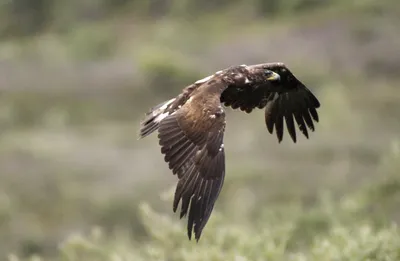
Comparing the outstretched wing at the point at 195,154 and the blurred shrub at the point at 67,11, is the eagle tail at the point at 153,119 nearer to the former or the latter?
the outstretched wing at the point at 195,154

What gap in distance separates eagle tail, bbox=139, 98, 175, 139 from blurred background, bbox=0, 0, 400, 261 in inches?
64.2

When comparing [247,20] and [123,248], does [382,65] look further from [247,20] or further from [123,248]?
[123,248]

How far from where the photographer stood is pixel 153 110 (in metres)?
8.44

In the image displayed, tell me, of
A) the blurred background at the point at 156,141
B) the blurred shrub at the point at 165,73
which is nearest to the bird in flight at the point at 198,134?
the blurred background at the point at 156,141

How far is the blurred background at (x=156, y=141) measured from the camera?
12242 mm

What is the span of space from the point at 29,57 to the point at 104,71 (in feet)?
16.2

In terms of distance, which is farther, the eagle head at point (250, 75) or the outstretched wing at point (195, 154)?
the eagle head at point (250, 75)

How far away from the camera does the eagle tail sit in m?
8.05

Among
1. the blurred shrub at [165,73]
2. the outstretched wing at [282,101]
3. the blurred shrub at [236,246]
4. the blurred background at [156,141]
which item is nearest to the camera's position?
the outstretched wing at [282,101]

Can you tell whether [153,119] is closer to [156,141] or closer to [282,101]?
[282,101]

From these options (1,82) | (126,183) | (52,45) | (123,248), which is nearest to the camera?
(123,248)

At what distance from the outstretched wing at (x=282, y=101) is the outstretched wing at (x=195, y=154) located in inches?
59.1

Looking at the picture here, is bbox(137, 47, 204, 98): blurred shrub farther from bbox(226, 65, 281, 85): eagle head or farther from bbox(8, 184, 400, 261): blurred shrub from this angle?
bbox(226, 65, 281, 85): eagle head

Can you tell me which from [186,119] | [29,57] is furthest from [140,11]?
[186,119]
